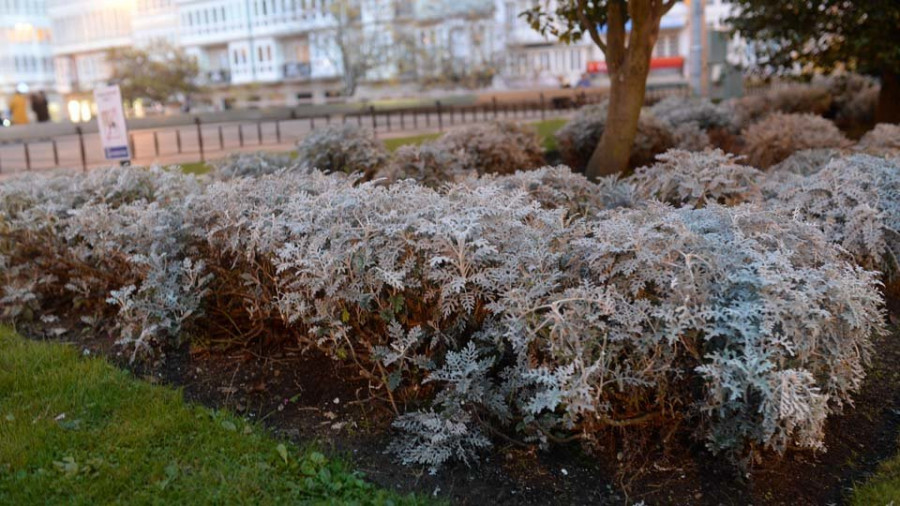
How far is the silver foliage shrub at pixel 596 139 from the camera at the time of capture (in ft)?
36.2

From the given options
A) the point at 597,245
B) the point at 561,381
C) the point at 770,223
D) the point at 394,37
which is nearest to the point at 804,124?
the point at 770,223

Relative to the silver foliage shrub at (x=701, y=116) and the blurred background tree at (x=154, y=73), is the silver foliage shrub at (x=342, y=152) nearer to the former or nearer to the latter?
the silver foliage shrub at (x=701, y=116)

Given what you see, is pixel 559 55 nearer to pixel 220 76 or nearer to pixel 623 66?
pixel 220 76

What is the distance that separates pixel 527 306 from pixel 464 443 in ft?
2.32

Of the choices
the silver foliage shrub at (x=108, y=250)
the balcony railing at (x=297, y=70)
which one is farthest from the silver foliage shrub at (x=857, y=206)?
the balcony railing at (x=297, y=70)

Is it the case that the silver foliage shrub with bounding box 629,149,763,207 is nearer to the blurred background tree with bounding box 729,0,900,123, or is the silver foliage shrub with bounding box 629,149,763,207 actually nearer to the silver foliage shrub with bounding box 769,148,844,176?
the silver foliage shrub with bounding box 769,148,844,176

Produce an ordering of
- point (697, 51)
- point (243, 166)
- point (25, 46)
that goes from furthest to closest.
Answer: point (25, 46) < point (697, 51) < point (243, 166)

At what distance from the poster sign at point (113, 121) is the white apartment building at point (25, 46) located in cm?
6431

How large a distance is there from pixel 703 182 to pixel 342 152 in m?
4.22

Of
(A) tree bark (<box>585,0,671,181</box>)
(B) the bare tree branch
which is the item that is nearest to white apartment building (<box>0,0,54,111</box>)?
(B) the bare tree branch

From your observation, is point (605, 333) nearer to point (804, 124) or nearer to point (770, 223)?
point (770, 223)

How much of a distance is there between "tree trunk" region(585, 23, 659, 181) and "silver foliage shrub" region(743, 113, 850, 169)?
1.93 metres

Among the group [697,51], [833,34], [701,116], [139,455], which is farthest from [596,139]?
[697,51]

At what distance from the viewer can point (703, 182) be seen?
6.25 meters
